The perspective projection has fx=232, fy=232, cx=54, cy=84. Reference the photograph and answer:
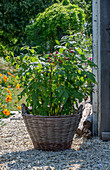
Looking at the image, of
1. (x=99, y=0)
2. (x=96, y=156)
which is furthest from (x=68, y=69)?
(x=99, y=0)

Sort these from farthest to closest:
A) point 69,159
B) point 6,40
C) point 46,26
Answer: point 6,40
point 46,26
point 69,159

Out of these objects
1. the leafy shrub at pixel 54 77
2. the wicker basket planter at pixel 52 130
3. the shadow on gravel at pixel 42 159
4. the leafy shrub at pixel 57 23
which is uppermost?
the leafy shrub at pixel 57 23

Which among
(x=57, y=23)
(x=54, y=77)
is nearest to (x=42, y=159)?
(x=54, y=77)

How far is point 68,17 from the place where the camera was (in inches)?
377

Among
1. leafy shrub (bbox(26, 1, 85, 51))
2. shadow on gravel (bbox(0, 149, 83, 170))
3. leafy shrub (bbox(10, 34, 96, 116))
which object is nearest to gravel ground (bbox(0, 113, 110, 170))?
shadow on gravel (bbox(0, 149, 83, 170))

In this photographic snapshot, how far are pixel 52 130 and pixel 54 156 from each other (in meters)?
0.29

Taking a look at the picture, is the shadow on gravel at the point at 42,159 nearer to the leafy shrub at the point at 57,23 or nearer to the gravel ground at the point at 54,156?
the gravel ground at the point at 54,156

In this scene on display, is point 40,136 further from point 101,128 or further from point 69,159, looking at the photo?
point 101,128

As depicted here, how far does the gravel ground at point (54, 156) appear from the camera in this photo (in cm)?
234

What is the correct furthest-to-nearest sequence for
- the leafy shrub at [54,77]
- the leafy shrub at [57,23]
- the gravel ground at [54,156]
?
the leafy shrub at [57,23] < the leafy shrub at [54,77] < the gravel ground at [54,156]

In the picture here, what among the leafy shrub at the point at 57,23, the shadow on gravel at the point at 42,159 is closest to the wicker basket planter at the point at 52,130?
the shadow on gravel at the point at 42,159

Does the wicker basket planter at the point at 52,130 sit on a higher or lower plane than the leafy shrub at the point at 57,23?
lower

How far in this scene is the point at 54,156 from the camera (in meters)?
2.61

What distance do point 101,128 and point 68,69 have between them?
1176 mm
